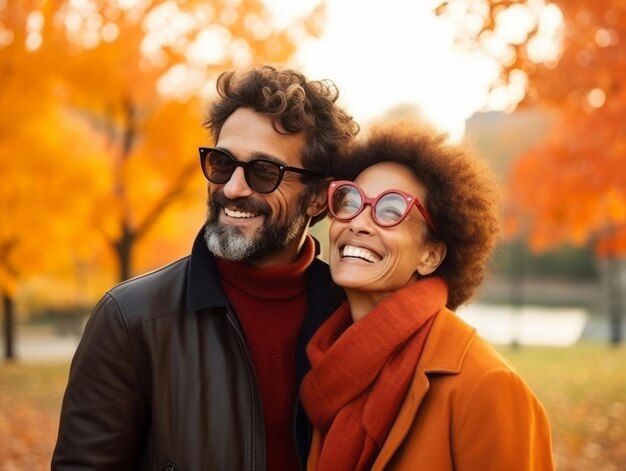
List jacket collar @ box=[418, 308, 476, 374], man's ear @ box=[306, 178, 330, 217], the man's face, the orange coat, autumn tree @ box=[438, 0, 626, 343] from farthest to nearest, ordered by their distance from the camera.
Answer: autumn tree @ box=[438, 0, 626, 343] → man's ear @ box=[306, 178, 330, 217] → the man's face → jacket collar @ box=[418, 308, 476, 374] → the orange coat

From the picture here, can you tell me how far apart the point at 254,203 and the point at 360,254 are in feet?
1.86

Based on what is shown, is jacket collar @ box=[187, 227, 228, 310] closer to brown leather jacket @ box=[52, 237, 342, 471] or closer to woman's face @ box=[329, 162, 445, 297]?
brown leather jacket @ box=[52, 237, 342, 471]

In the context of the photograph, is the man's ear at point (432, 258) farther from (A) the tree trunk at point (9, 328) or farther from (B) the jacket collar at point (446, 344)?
(A) the tree trunk at point (9, 328)

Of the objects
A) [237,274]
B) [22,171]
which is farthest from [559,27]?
[22,171]

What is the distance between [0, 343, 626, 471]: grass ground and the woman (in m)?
6.30

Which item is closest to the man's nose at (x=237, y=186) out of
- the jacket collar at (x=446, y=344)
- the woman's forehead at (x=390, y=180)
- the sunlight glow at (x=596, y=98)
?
the woman's forehead at (x=390, y=180)

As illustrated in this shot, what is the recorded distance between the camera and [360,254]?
281cm

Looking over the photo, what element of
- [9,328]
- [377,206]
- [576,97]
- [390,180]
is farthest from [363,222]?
[9,328]

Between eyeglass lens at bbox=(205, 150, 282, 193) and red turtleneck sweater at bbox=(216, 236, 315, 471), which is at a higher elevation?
eyeglass lens at bbox=(205, 150, 282, 193)

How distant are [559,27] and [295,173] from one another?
5266 millimetres

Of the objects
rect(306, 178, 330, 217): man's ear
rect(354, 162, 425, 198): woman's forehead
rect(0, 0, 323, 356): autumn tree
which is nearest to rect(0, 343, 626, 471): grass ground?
rect(0, 0, 323, 356): autumn tree

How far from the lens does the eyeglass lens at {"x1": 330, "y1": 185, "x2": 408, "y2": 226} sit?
2.77 meters

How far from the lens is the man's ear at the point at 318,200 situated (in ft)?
11.0

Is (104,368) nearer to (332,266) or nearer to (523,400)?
(332,266)
